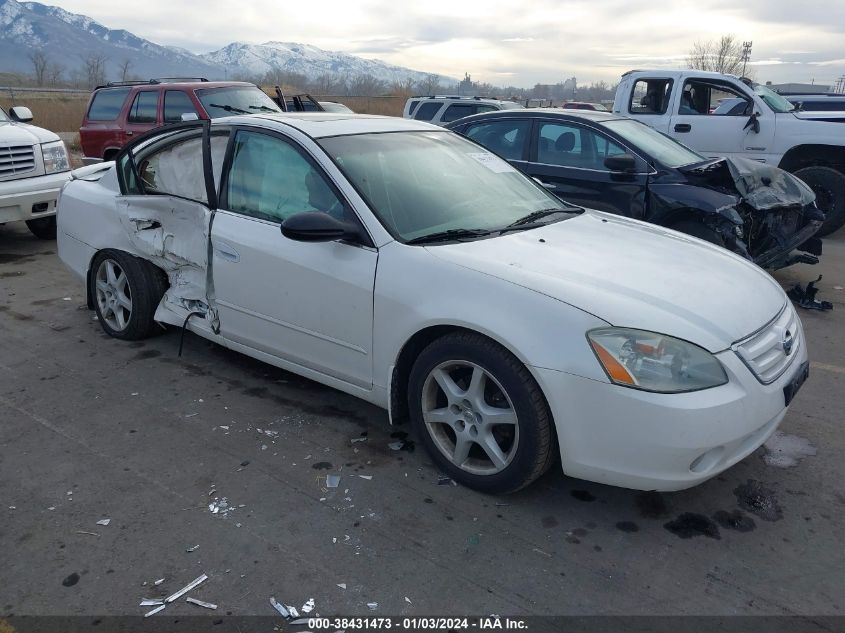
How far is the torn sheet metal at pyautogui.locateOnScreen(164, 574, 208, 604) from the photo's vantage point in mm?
2387

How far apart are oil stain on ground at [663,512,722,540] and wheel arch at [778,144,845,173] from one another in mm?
7568

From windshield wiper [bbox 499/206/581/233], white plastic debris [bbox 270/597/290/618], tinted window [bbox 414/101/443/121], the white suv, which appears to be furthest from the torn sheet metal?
tinted window [bbox 414/101/443/121]

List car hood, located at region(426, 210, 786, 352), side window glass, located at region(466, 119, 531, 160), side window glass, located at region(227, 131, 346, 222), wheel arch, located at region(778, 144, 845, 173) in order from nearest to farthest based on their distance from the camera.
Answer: car hood, located at region(426, 210, 786, 352) < side window glass, located at region(227, 131, 346, 222) < side window glass, located at region(466, 119, 531, 160) < wheel arch, located at region(778, 144, 845, 173)

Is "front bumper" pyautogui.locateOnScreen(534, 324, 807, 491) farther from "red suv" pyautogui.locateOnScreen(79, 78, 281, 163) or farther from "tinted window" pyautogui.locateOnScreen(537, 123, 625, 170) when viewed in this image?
"red suv" pyautogui.locateOnScreen(79, 78, 281, 163)

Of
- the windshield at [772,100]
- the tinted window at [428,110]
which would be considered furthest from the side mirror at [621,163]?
the tinted window at [428,110]

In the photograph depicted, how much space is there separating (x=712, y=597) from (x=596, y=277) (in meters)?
1.31

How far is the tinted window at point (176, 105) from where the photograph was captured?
964 centimetres

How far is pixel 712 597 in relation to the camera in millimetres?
2398

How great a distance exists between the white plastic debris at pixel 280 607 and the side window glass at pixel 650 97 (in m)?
9.10

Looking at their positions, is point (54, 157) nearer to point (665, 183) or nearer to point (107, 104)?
point (107, 104)

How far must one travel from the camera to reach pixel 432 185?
3.58 meters

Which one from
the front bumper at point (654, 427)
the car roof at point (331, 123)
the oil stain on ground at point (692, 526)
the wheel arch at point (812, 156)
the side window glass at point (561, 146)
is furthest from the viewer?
the wheel arch at point (812, 156)

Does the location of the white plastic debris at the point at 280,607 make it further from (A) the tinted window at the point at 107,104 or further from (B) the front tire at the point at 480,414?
(A) the tinted window at the point at 107,104

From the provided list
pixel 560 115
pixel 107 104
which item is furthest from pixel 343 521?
pixel 107 104
